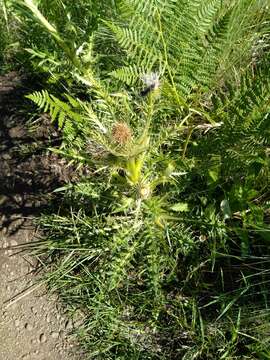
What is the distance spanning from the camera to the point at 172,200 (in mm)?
1932

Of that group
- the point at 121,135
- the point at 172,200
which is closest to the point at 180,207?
the point at 172,200

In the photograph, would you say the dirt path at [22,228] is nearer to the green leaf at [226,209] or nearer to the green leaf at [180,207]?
the green leaf at [180,207]

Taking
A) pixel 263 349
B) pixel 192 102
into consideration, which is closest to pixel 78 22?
pixel 192 102

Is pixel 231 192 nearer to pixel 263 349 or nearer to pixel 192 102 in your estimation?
pixel 192 102

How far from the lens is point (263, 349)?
65.8 inches

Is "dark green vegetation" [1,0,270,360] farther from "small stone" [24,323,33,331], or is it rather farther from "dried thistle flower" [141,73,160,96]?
"dried thistle flower" [141,73,160,96]

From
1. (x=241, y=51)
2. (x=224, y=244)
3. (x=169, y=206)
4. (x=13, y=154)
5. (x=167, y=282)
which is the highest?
(x=241, y=51)

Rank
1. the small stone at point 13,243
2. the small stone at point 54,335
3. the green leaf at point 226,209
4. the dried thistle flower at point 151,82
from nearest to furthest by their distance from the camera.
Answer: the dried thistle flower at point 151,82, the green leaf at point 226,209, the small stone at point 54,335, the small stone at point 13,243

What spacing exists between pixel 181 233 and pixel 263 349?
51cm

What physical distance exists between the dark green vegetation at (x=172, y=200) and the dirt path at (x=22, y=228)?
11 centimetres

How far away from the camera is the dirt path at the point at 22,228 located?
1914 millimetres

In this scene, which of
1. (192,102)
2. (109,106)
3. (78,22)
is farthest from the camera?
(78,22)

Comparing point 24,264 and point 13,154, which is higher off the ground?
point 13,154

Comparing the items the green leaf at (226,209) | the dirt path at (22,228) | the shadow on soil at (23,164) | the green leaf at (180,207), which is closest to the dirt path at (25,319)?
the dirt path at (22,228)
